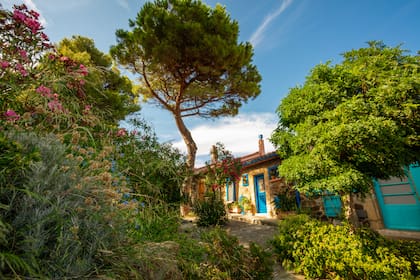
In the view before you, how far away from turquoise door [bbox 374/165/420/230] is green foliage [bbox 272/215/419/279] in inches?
115

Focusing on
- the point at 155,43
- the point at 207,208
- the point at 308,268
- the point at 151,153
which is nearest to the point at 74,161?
the point at 151,153

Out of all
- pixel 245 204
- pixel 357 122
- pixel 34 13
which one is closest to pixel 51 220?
pixel 34 13

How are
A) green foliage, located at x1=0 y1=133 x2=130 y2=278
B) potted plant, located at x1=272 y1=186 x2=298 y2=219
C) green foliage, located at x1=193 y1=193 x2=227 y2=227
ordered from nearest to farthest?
green foliage, located at x1=0 y1=133 x2=130 y2=278 → green foliage, located at x1=193 y1=193 x2=227 y2=227 → potted plant, located at x1=272 y1=186 x2=298 y2=219

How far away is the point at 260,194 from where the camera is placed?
9.60 m

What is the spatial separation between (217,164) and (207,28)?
6.09 m

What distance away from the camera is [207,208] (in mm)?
7070

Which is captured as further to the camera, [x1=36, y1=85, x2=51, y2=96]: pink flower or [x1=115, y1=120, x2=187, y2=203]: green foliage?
[x1=115, y1=120, x2=187, y2=203]: green foliage

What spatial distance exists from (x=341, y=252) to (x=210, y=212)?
4624 millimetres

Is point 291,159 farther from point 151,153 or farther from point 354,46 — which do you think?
point 151,153

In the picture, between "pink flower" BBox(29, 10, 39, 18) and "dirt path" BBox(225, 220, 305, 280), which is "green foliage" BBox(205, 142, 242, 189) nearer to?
"dirt path" BBox(225, 220, 305, 280)

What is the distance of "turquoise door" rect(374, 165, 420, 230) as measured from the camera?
5086mm

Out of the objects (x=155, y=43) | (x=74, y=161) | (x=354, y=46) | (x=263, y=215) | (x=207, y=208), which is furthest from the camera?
(x=263, y=215)

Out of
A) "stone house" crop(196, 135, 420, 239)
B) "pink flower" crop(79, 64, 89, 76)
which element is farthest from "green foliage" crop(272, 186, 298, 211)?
"pink flower" crop(79, 64, 89, 76)

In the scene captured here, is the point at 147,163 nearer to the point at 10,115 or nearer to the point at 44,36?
the point at 10,115
